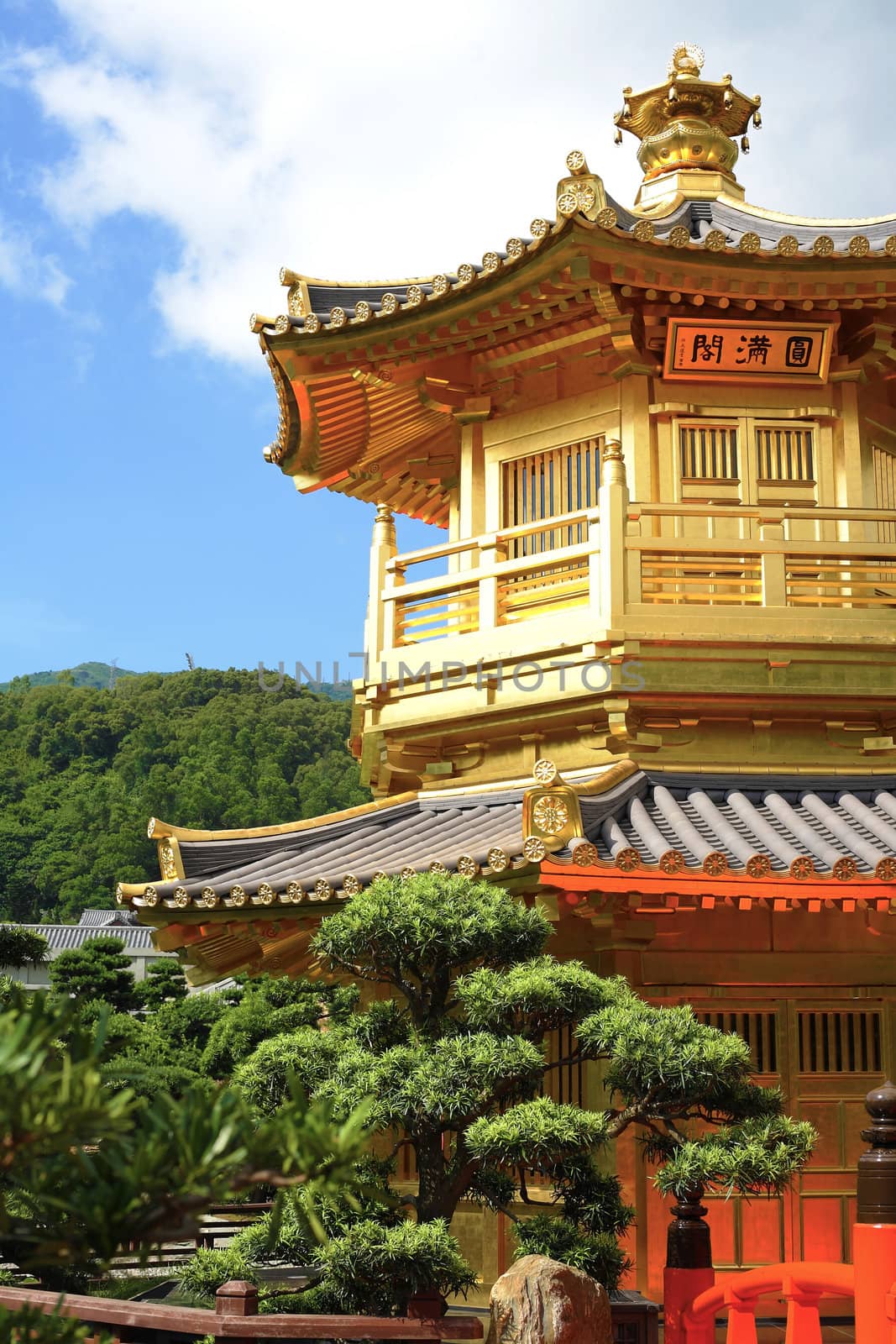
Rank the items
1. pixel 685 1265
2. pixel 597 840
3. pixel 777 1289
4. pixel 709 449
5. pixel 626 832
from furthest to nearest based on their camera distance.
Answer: pixel 709 449 < pixel 626 832 < pixel 597 840 < pixel 685 1265 < pixel 777 1289

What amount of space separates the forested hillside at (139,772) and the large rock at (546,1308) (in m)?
67.2

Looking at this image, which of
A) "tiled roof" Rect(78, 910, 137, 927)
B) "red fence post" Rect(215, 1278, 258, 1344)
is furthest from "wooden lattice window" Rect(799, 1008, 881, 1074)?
"tiled roof" Rect(78, 910, 137, 927)

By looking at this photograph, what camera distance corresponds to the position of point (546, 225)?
9906 mm

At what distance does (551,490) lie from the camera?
11695 mm

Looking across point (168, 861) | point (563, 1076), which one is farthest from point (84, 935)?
point (563, 1076)

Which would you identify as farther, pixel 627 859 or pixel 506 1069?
pixel 627 859

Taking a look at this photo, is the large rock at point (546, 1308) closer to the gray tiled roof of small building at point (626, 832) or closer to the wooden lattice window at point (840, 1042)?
the gray tiled roof of small building at point (626, 832)


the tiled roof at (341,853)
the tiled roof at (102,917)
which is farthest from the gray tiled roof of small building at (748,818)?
the tiled roof at (102,917)

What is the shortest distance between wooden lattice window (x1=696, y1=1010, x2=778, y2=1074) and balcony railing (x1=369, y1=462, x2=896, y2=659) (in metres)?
2.63

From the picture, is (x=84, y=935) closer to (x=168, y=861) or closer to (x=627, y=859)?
(x=168, y=861)

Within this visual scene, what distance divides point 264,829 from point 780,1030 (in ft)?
14.1

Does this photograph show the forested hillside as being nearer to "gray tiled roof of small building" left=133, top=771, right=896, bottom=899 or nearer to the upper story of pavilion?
the upper story of pavilion

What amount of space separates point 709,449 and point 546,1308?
705 centimetres

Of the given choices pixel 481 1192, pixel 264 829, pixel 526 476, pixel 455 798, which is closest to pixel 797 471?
pixel 526 476
